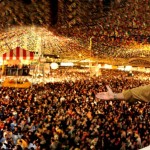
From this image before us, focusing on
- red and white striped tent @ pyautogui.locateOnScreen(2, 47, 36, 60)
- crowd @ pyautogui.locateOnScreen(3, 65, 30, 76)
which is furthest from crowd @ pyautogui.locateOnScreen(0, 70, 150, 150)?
crowd @ pyautogui.locateOnScreen(3, 65, 30, 76)

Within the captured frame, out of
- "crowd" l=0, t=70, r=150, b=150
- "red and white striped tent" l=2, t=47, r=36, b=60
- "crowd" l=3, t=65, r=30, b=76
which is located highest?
"red and white striped tent" l=2, t=47, r=36, b=60

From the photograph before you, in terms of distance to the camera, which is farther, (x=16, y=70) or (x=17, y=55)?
(x=16, y=70)

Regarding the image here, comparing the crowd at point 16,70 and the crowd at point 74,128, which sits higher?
the crowd at point 16,70

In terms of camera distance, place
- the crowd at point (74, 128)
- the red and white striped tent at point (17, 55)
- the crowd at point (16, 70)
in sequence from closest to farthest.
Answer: the crowd at point (74, 128) → the red and white striped tent at point (17, 55) → the crowd at point (16, 70)

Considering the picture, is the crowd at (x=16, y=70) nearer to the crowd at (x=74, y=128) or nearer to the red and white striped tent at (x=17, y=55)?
the red and white striped tent at (x=17, y=55)

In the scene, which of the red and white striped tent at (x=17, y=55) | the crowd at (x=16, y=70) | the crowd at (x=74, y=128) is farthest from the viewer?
the crowd at (x=16, y=70)

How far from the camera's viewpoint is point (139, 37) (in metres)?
19.3

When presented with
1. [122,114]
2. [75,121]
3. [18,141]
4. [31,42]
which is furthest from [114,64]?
[18,141]

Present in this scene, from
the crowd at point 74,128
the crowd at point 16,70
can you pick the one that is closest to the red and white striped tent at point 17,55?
the crowd at point 16,70

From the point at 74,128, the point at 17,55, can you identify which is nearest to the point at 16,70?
the point at 17,55

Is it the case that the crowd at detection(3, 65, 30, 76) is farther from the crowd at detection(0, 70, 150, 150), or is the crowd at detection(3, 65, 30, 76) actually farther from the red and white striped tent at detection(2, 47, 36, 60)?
the crowd at detection(0, 70, 150, 150)

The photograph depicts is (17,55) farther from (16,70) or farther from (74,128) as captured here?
(74,128)

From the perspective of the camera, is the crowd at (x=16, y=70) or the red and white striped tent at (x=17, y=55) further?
the crowd at (x=16, y=70)

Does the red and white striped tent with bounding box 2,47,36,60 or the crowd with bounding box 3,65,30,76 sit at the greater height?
the red and white striped tent with bounding box 2,47,36,60
